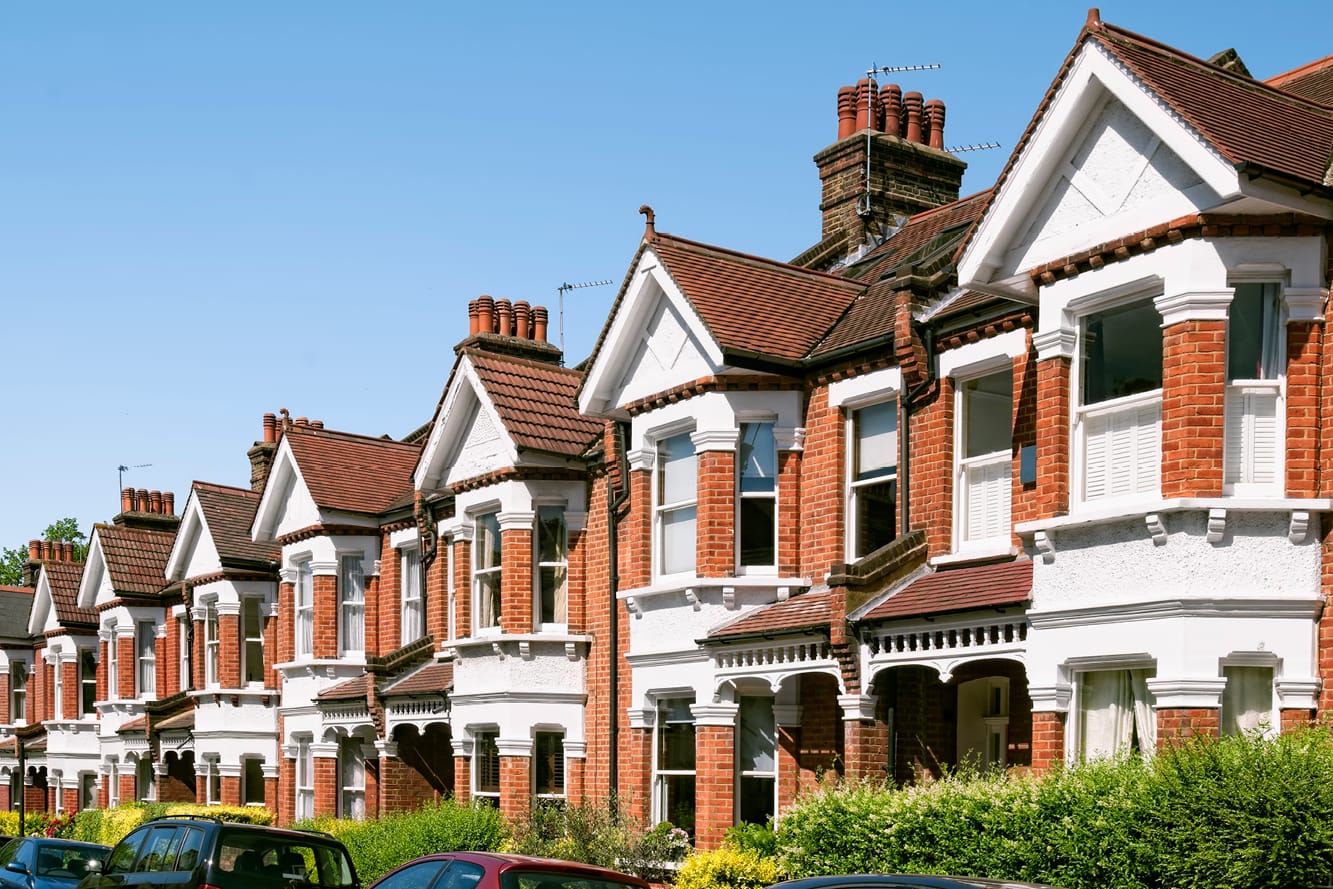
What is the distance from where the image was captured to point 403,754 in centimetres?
2859

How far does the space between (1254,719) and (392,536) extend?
19189 millimetres

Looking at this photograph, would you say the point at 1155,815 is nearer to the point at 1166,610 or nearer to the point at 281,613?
the point at 1166,610

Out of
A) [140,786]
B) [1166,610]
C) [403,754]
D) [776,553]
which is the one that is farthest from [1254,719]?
[140,786]

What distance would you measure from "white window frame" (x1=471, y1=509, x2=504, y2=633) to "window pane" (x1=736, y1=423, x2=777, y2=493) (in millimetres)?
5748

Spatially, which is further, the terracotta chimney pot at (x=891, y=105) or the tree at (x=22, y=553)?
the tree at (x=22, y=553)

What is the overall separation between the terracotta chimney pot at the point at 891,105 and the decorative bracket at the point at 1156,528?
1283 centimetres

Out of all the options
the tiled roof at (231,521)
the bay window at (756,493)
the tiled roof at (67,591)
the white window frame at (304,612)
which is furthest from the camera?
the tiled roof at (67,591)

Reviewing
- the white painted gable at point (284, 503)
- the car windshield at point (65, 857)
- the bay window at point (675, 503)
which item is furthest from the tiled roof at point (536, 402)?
the car windshield at point (65, 857)

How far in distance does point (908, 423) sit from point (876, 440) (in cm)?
96

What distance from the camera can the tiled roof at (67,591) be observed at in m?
46.6

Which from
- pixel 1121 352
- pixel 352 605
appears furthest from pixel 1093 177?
pixel 352 605

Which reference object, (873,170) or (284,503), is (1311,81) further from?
(284,503)

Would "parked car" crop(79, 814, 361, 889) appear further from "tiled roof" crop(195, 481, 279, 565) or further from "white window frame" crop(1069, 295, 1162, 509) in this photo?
"tiled roof" crop(195, 481, 279, 565)

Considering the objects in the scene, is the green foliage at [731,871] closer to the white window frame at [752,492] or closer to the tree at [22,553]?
the white window frame at [752,492]
